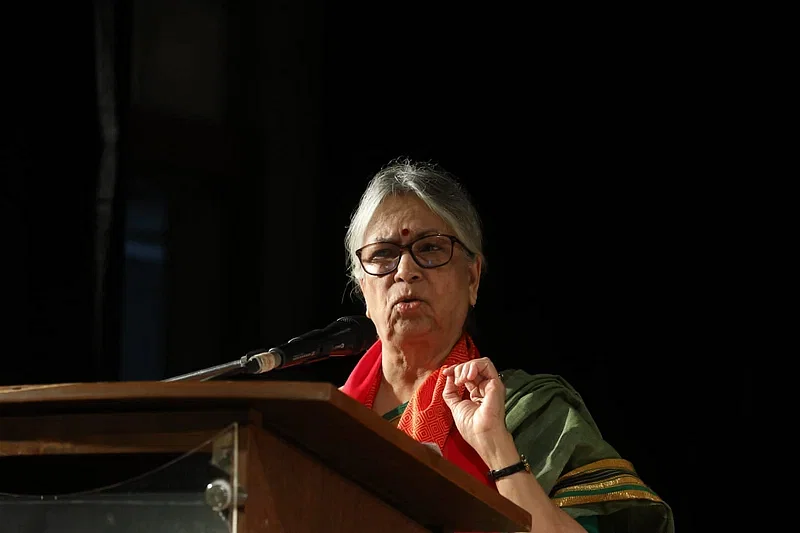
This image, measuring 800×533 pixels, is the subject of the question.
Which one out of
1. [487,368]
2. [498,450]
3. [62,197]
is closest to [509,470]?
[498,450]

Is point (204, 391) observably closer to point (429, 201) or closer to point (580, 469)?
point (580, 469)

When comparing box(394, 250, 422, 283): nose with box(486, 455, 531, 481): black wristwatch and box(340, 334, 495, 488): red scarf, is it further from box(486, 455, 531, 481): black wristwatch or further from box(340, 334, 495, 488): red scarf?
box(486, 455, 531, 481): black wristwatch

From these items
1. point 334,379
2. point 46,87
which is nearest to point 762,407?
point 334,379

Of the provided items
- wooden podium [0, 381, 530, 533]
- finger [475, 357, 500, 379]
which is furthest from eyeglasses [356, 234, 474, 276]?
wooden podium [0, 381, 530, 533]

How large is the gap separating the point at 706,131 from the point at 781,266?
0.34 m

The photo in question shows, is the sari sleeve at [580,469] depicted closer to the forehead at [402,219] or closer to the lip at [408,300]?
the lip at [408,300]

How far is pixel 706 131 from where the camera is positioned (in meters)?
2.34

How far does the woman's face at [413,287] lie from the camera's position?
2.03 metres

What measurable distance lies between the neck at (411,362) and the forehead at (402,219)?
0.71 ft

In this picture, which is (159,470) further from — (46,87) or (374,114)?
(46,87)

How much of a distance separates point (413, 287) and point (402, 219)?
5.8 inches

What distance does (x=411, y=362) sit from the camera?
2088 mm

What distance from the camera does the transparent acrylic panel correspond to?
0.86 metres

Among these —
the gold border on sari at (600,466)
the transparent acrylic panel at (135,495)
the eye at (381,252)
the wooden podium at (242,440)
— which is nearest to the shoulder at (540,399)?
the gold border on sari at (600,466)
